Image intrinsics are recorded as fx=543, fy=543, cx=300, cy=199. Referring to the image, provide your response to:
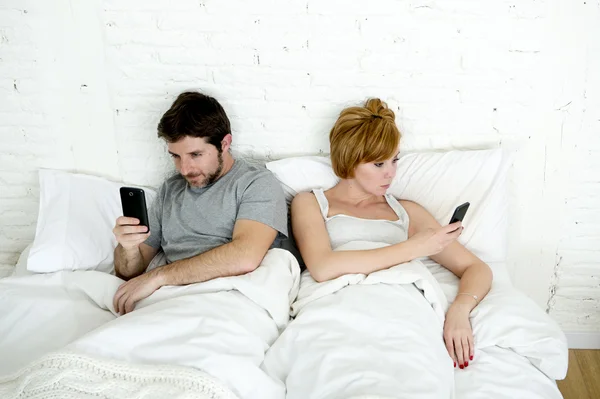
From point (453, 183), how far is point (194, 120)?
0.93m

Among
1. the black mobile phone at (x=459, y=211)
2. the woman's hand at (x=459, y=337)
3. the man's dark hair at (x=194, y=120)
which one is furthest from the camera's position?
the man's dark hair at (x=194, y=120)

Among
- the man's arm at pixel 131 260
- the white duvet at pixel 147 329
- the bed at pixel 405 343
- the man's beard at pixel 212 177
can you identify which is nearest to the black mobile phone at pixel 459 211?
the bed at pixel 405 343

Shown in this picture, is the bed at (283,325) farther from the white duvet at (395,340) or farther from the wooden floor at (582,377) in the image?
the wooden floor at (582,377)

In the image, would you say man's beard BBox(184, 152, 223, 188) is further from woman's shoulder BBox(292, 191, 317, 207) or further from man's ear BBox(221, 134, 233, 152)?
woman's shoulder BBox(292, 191, 317, 207)

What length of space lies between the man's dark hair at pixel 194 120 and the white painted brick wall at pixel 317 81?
5.3 inches

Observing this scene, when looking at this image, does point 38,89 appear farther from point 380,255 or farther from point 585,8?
point 585,8

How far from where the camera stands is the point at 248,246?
1705 millimetres

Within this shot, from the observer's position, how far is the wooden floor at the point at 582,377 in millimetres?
1984

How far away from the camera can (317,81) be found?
1928mm

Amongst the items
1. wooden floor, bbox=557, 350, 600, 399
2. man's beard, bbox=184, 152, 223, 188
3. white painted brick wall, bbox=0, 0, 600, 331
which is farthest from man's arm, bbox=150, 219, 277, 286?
wooden floor, bbox=557, 350, 600, 399

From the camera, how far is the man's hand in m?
1.69

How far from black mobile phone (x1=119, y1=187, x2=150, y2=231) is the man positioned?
0.08ft

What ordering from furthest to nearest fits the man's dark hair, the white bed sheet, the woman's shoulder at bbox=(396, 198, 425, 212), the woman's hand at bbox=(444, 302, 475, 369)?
the woman's shoulder at bbox=(396, 198, 425, 212) → the man's dark hair → the woman's hand at bbox=(444, 302, 475, 369) → the white bed sheet

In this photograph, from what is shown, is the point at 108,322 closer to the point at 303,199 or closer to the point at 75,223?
the point at 75,223
